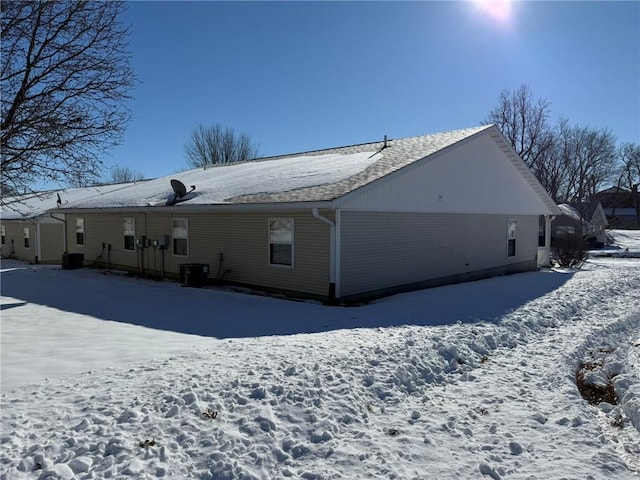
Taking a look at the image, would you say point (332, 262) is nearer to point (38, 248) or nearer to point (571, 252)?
point (571, 252)

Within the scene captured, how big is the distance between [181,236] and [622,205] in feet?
262

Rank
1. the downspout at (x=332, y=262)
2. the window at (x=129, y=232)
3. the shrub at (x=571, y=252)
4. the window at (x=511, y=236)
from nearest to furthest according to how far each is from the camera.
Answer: the downspout at (x=332, y=262) < the window at (x=129, y=232) < the window at (x=511, y=236) < the shrub at (x=571, y=252)

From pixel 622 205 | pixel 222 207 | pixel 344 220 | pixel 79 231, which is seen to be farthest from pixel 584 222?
pixel 622 205

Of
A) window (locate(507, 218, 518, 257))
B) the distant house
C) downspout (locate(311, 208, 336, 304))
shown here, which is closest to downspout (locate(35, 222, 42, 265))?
downspout (locate(311, 208, 336, 304))

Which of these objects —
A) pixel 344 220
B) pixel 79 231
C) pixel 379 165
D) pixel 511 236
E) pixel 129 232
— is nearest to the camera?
pixel 344 220

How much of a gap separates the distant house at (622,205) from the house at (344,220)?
57.7 meters

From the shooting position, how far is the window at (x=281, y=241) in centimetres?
1184

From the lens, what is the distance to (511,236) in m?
19.0

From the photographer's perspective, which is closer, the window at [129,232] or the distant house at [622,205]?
the window at [129,232]

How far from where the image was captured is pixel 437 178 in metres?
14.0

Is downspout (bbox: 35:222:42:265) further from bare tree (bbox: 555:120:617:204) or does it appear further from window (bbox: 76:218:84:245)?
bare tree (bbox: 555:120:617:204)

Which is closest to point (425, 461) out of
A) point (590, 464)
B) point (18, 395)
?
point (590, 464)

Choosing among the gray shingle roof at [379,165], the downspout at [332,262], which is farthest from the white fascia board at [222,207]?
the downspout at [332,262]

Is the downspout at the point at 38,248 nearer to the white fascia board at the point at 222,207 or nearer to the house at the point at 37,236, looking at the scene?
the house at the point at 37,236
